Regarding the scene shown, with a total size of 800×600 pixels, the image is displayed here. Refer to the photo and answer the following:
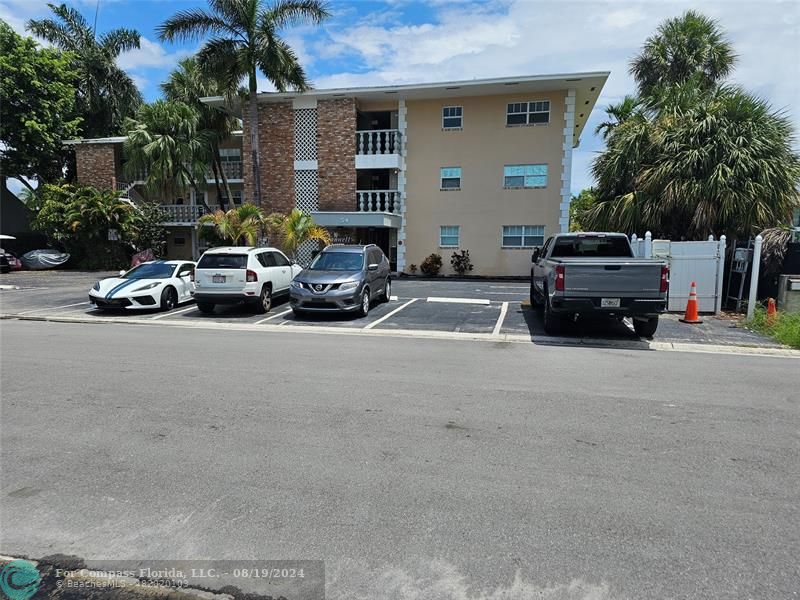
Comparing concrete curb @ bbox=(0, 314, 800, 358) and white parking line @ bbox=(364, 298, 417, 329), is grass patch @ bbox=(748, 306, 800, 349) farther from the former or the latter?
white parking line @ bbox=(364, 298, 417, 329)

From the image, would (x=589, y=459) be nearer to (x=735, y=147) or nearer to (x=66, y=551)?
(x=66, y=551)

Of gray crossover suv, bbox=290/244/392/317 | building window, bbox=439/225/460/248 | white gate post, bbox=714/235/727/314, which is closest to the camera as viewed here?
gray crossover suv, bbox=290/244/392/317

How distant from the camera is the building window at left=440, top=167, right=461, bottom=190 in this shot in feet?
77.9

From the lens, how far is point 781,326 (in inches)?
391

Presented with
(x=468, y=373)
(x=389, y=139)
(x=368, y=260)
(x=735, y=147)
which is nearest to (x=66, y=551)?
(x=468, y=373)

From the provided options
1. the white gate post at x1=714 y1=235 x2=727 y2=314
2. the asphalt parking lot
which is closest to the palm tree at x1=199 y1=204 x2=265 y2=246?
the asphalt parking lot

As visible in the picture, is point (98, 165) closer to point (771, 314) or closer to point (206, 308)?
point (206, 308)

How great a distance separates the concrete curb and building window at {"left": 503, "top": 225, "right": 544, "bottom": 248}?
45.1 feet

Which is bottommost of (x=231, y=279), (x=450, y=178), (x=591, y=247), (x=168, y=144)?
(x=231, y=279)

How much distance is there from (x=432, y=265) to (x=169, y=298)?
12.8 meters

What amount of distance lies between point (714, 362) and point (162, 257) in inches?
1157

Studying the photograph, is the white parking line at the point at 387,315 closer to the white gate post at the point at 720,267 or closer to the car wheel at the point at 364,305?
the car wheel at the point at 364,305

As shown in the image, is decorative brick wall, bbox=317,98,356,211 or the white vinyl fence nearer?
the white vinyl fence

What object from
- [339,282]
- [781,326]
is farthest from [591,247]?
[339,282]
